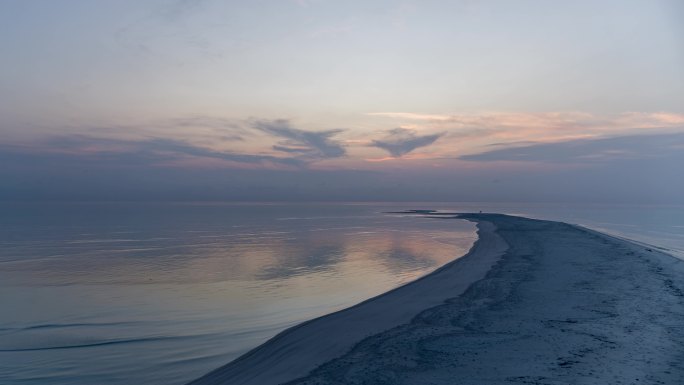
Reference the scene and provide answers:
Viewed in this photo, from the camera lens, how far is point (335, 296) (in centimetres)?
2205

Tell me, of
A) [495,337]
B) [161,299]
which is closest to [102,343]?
[161,299]

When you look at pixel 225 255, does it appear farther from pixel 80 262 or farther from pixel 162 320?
pixel 162 320

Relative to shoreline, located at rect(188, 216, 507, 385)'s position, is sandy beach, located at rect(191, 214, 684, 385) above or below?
above

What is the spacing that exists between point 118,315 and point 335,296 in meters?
9.07

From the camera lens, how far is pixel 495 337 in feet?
43.7

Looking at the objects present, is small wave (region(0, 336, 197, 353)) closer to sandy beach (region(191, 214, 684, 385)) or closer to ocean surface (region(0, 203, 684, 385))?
ocean surface (region(0, 203, 684, 385))

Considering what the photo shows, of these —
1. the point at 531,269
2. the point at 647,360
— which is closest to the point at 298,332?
the point at 647,360

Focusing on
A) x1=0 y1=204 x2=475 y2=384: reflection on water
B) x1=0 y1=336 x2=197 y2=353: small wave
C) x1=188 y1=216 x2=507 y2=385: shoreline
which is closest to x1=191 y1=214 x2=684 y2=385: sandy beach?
x1=188 y1=216 x2=507 y2=385: shoreline

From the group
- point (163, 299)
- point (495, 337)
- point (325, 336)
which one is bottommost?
point (163, 299)

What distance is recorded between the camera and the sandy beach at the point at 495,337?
34.8ft

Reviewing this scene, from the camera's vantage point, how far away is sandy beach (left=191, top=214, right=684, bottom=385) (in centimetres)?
1061

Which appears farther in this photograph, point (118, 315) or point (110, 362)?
point (118, 315)

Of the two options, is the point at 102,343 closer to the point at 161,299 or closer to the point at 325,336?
the point at 161,299

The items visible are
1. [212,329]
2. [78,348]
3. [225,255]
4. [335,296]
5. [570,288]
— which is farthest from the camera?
[225,255]
